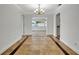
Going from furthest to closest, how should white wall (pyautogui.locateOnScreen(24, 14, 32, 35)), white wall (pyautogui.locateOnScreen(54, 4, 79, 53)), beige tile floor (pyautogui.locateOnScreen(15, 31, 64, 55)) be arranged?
1. white wall (pyautogui.locateOnScreen(24, 14, 32, 35))
2. beige tile floor (pyautogui.locateOnScreen(15, 31, 64, 55))
3. white wall (pyautogui.locateOnScreen(54, 4, 79, 53))

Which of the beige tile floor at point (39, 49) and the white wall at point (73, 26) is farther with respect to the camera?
the beige tile floor at point (39, 49)

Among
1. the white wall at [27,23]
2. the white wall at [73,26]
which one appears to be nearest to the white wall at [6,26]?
the white wall at [73,26]

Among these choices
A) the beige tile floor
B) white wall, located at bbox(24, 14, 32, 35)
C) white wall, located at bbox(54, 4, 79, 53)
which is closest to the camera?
white wall, located at bbox(54, 4, 79, 53)

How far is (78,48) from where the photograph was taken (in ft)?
13.4

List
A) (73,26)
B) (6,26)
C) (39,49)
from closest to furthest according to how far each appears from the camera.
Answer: (73,26), (6,26), (39,49)

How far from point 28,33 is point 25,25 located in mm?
763

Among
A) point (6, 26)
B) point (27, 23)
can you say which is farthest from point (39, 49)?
point (27, 23)

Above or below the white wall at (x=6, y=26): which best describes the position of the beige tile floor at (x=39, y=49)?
below

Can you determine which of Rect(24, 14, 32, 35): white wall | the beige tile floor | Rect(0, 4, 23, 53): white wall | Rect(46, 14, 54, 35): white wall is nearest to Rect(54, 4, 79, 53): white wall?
the beige tile floor

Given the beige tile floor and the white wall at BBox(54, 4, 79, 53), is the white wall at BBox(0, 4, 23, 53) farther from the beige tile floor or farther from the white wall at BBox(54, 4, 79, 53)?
the white wall at BBox(54, 4, 79, 53)

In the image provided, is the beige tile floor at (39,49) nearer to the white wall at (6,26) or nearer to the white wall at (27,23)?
the white wall at (6,26)

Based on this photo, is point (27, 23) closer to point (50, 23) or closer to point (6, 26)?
point (50, 23)
